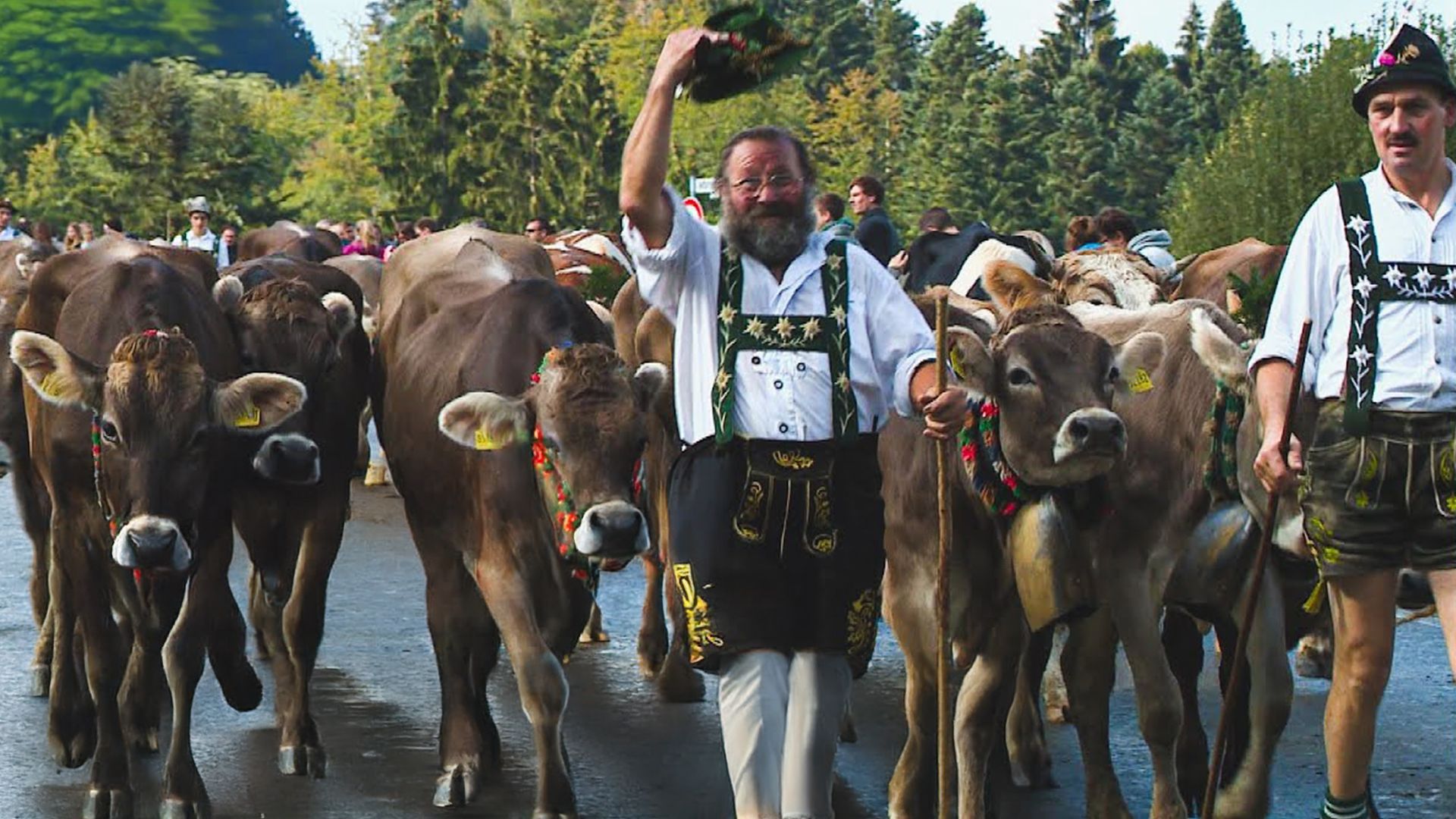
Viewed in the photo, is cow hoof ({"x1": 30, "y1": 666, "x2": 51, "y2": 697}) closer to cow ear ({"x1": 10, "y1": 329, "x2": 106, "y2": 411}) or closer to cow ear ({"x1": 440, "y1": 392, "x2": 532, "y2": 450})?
cow ear ({"x1": 10, "y1": 329, "x2": 106, "y2": 411})

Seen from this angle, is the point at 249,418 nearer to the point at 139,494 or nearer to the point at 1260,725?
the point at 139,494

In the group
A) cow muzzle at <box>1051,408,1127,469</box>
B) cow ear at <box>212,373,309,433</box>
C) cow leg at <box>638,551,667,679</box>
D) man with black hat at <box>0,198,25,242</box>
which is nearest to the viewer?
cow muzzle at <box>1051,408,1127,469</box>

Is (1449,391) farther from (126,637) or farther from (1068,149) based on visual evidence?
(1068,149)

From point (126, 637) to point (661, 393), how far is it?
2.54 m

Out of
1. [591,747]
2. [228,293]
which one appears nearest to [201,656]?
[591,747]

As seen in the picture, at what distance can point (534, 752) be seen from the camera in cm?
951

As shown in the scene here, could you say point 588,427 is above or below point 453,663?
above

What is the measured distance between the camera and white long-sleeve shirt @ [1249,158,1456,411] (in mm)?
6281

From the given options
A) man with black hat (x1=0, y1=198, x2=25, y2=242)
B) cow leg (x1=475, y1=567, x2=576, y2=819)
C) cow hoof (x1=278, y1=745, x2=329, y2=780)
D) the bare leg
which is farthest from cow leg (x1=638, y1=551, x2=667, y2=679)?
man with black hat (x1=0, y1=198, x2=25, y2=242)

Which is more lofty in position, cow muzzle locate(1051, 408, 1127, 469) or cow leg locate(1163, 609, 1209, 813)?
cow muzzle locate(1051, 408, 1127, 469)

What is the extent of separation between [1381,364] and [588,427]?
8.48ft

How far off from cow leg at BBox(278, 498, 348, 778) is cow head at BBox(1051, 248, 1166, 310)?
3289mm

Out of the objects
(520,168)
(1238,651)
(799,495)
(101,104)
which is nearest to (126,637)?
(799,495)

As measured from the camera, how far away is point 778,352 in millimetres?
6324
